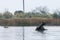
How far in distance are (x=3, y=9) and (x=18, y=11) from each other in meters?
0.40

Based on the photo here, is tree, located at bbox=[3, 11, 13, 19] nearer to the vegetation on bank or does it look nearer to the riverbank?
the vegetation on bank

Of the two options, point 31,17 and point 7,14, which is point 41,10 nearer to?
point 31,17

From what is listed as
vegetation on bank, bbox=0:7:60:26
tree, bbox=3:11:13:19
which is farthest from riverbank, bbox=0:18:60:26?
tree, bbox=3:11:13:19

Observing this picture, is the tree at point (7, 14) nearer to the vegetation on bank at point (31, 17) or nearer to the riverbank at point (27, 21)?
the vegetation on bank at point (31, 17)

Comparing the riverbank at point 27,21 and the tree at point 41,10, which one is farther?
the riverbank at point 27,21

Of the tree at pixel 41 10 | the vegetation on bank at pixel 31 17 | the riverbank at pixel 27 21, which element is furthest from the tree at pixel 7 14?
the tree at pixel 41 10

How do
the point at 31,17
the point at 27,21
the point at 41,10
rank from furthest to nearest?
1. the point at 31,17
2. the point at 27,21
3. the point at 41,10

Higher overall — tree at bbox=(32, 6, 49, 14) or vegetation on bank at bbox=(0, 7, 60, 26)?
tree at bbox=(32, 6, 49, 14)

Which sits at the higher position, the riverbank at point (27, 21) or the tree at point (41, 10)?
the tree at point (41, 10)

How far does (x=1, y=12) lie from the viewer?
17.8 feet

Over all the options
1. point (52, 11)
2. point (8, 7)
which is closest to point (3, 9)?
point (8, 7)

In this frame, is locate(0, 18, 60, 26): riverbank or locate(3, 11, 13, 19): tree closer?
locate(3, 11, 13, 19): tree

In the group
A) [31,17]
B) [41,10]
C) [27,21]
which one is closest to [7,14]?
[27,21]

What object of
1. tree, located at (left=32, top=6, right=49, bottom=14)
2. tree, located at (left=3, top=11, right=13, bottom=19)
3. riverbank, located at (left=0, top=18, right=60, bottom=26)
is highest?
tree, located at (left=32, top=6, right=49, bottom=14)
